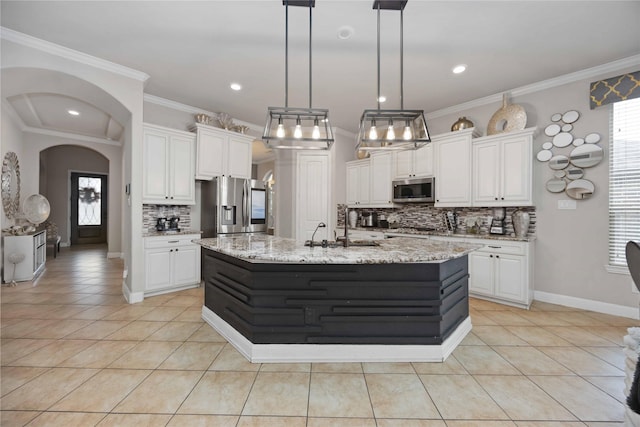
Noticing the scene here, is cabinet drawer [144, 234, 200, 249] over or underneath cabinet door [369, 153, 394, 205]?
underneath

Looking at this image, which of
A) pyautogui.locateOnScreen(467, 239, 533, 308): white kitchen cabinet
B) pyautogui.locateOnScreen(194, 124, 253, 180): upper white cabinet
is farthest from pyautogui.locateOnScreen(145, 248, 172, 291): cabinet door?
pyautogui.locateOnScreen(467, 239, 533, 308): white kitchen cabinet

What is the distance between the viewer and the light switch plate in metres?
3.41

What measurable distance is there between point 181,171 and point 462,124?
4305mm

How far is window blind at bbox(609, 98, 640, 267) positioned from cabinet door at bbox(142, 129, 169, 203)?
5.62 meters

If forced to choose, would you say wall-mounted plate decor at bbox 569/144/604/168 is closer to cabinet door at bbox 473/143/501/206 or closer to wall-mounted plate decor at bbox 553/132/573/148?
wall-mounted plate decor at bbox 553/132/573/148

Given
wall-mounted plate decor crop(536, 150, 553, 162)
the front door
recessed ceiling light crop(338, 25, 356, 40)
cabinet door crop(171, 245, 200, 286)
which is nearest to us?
recessed ceiling light crop(338, 25, 356, 40)

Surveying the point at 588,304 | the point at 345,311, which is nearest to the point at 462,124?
the point at 588,304

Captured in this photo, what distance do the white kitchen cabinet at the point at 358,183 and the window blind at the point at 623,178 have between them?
320cm

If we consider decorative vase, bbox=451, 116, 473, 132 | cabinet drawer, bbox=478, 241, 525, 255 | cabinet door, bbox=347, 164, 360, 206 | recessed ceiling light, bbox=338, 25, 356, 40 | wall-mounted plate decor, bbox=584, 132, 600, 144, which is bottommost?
cabinet drawer, bbox=478, 241, 525, 255

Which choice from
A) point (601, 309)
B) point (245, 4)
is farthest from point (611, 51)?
point (245, 4)

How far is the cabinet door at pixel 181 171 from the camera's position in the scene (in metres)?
3.99

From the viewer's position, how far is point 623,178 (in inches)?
122

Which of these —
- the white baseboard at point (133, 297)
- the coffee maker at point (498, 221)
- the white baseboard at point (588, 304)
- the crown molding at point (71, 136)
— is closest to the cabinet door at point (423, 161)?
the coffee maker at point (498, 221)

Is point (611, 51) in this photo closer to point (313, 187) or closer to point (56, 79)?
point (313, 187)
